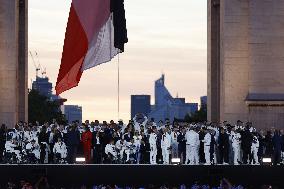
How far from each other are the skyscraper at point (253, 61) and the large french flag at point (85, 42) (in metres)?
21.6

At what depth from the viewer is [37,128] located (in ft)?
184

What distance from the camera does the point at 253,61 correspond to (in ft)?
199

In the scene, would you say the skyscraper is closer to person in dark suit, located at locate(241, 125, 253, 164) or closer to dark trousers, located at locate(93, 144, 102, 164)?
person in dark suit, located at locate(241, 125, 253, 164)


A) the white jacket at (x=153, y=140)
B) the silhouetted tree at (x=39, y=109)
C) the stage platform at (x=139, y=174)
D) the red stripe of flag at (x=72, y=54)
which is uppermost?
the silhouetted tree at (x=39, y=109)

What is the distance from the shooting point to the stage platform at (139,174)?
168ft

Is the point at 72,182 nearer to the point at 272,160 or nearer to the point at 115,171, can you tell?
the point at 115,171

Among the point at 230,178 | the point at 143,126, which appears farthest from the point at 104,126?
the point at 230,178

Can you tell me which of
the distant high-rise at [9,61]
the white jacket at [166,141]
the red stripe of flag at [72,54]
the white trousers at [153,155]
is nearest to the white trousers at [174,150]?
the white jacket at [166,141]

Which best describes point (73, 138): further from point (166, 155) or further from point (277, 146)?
point (277, 146)

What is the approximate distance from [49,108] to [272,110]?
87.9 meters

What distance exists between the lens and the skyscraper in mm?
60094

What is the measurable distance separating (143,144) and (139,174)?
3.03 m

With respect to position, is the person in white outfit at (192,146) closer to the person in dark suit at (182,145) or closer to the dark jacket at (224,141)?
the person in dark suit at (182,145)

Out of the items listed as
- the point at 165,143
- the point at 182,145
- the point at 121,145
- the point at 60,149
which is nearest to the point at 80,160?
the point at 60,149
